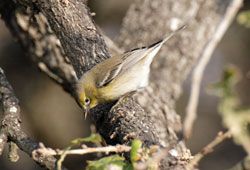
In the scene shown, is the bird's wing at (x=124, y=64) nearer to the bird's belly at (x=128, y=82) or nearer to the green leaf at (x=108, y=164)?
the bird's belly at (x=128, y=82)

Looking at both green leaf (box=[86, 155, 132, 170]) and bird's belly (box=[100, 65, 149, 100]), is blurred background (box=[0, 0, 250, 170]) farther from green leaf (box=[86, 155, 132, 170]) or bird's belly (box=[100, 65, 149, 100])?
green leaf (box=[86, 155, 132, 170])

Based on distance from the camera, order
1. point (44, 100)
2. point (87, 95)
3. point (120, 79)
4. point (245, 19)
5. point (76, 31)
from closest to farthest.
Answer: point (245, 19) < point (76, 31) < point (87, 95) < point (120, 79) < point (44, 100)

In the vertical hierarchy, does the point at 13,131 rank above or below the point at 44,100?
below

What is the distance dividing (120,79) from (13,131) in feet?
6.16

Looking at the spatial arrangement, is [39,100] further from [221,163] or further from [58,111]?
[221,163]

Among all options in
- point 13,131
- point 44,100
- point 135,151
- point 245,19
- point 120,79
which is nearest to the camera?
point 245,19

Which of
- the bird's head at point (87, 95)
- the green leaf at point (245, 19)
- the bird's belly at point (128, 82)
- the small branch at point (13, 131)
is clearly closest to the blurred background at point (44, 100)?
the bird's belly at point (128, 82)

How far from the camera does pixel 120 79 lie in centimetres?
450

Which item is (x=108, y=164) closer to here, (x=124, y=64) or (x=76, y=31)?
(x=76, y=31)

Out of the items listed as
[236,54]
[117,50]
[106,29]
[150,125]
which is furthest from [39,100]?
[150,125]

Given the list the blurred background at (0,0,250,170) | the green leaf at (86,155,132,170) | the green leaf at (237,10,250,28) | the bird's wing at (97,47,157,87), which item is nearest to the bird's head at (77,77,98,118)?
the bird's wing at (97,47,157,87)

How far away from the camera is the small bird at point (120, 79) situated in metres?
4.14

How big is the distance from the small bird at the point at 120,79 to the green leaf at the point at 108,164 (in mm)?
2221

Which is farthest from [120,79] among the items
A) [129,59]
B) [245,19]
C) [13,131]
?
[245,19]
